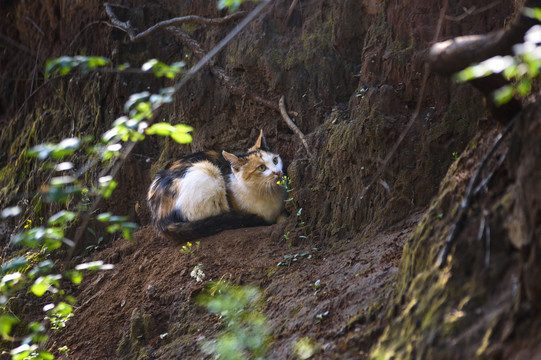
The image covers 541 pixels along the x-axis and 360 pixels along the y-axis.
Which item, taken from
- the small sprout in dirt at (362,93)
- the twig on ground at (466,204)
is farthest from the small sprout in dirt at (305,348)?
the small sprout in dirt at (362,93)

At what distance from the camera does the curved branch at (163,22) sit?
615 cm

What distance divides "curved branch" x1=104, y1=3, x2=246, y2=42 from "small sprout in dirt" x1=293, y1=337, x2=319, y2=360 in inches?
155

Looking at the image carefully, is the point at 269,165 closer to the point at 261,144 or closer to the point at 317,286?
the point at 261,144

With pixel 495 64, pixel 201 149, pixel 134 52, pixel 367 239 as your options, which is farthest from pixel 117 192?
pixel 495 64

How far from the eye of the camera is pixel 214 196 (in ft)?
19.8

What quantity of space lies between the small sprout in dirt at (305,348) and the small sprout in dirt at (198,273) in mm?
1728

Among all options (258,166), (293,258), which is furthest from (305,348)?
(258,166)

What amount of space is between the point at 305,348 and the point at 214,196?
9.88 feet

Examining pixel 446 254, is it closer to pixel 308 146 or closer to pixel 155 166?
pixel 308 146

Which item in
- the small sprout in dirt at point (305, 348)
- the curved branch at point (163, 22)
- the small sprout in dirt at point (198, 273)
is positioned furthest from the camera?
the curved branch at point (163, 22)

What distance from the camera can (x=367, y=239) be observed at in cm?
427

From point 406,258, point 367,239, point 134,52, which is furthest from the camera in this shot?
point 134,52

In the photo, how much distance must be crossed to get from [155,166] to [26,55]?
313 cm

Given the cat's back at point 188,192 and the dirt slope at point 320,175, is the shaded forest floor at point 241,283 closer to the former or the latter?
the dirt slope at point 320,175
